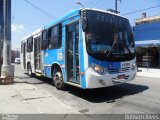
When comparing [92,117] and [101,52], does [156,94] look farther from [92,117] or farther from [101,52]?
[92,117]

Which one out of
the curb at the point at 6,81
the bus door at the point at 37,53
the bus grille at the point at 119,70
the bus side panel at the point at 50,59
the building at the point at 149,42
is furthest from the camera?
the building at the point at 149,42

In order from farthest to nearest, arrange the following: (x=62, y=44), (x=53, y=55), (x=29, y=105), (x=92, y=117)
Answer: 1. (x=53, y=55)
2. (x=62, y=44)
3. (x=29, y=105)
4. (x=92, y=117)

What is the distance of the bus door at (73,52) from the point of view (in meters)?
8.35

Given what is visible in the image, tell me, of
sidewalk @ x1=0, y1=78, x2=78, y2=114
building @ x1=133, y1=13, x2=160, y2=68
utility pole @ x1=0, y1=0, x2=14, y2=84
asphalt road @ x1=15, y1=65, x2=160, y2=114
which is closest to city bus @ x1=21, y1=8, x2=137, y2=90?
asphalt road @ x1=15, y1=65, x2=160, y2=114

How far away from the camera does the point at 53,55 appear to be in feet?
34.6

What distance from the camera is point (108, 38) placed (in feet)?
26.2

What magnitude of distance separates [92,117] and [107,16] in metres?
3.84

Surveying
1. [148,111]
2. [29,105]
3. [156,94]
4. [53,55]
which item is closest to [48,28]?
[53,55]

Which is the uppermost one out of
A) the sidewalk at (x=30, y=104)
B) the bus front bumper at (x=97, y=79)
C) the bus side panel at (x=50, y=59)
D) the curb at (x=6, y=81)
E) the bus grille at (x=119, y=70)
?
the bus side panel at (x=50, y=59)

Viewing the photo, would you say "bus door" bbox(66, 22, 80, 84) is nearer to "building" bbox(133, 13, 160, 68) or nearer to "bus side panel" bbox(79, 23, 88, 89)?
"bus side panel" bbox(79, 23, 88, 89)

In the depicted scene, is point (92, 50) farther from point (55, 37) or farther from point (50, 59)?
point (50, 59)

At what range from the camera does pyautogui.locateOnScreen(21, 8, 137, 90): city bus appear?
7.54 meters

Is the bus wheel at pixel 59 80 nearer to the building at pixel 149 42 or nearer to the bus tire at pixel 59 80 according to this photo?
the bus tire at pixel 59 80

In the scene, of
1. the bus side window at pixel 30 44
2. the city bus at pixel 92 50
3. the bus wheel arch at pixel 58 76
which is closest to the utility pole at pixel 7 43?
the bus side window at pixel 30 44
